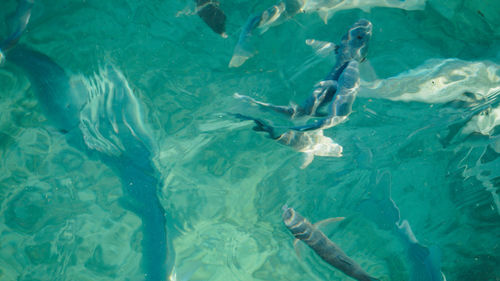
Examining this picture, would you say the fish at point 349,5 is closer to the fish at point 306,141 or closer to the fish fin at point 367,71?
the fish fin at point 367,71

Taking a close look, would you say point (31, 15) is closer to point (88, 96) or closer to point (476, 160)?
point (88, 96)

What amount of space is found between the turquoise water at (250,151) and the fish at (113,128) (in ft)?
0.65

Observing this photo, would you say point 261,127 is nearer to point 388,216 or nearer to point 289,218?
point 289,218

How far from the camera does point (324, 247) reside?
15.0 ft

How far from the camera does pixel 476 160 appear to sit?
6703mm

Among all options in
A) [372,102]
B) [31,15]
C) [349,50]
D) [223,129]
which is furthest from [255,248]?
[31,15]

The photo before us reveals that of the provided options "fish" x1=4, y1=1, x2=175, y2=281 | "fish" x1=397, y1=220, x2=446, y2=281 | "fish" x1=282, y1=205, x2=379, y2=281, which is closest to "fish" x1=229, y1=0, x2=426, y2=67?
"fish" x1=4, y1=1, x2=175, y2=281

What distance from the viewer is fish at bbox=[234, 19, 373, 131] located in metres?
4.38

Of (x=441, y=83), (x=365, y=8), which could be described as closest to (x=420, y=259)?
(x=441, y=83)

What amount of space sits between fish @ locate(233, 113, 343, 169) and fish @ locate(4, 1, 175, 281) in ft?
8.76

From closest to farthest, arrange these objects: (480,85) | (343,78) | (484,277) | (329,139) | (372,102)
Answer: (343,78)
(480,85)
(372,102)
(329,139)
(484,277)

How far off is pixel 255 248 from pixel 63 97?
19.7ft

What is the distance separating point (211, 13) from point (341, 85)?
293 centimetres

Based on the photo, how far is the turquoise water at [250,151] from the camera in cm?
516
